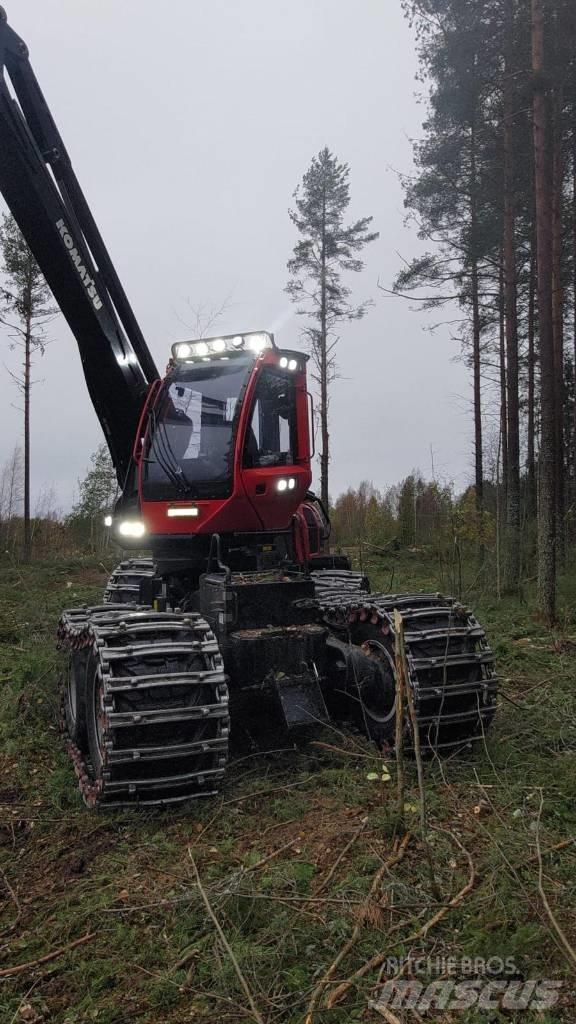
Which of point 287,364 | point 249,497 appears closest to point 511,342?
point 287,364

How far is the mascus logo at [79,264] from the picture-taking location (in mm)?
5770

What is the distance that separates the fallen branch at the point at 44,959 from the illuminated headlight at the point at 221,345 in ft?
13.6

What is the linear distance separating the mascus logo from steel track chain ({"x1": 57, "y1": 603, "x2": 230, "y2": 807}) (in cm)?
305

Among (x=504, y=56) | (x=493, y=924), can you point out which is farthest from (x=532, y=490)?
(x=493, y=924)

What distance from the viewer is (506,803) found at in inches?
160

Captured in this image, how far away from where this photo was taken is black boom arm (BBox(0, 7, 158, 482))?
557cm

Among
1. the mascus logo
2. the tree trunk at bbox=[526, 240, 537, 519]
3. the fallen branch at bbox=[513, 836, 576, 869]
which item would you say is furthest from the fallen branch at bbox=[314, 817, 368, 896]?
the tree trunk at bbox=[526, 240, 537, 519]

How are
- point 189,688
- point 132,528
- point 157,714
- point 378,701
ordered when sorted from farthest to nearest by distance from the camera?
1. point 132,528
2. point 378,701
3. point 189,688
4. point 157,714

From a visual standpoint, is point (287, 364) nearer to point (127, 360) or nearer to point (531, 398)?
point (127, 360)

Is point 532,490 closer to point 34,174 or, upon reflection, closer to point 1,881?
point 34,174

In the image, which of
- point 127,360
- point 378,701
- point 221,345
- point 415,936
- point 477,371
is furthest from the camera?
point 477,371

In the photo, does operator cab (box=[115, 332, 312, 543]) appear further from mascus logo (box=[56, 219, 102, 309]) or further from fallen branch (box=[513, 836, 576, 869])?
fallen branch (box=[513, 836, 576, 869])

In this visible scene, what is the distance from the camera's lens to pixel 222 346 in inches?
225

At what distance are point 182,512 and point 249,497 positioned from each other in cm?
55
